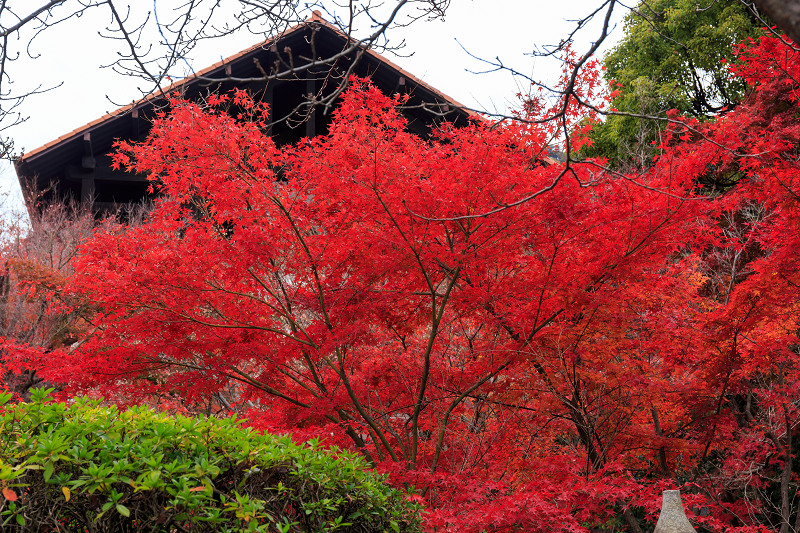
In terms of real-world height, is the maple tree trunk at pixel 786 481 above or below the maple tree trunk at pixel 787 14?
below

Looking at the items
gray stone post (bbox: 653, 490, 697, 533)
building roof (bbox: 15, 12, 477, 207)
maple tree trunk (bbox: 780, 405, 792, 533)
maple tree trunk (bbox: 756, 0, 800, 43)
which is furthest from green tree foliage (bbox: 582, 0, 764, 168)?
maple tree trunk (bbox: 756, 0, 800, 43)

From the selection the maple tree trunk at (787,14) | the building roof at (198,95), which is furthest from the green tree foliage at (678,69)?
the maple tree trunk at (787,14)

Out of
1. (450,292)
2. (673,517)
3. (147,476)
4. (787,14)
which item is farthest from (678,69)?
(147,476)

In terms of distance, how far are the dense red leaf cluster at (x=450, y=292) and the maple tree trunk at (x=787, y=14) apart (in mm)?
3230

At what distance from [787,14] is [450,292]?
179 inches

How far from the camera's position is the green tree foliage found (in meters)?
14.3

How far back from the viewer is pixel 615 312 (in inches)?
251

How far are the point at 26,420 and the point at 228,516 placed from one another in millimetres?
Result: 838

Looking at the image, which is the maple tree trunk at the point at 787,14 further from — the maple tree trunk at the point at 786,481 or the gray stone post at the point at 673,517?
the maple tree trunk at the point at 786,481

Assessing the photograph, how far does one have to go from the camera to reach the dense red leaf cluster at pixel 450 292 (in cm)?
572

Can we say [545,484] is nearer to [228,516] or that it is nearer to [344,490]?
[344,490]

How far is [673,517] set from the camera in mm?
5062

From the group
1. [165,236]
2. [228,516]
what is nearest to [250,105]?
[165,236]

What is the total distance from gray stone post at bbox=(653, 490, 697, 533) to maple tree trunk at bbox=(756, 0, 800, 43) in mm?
4001
